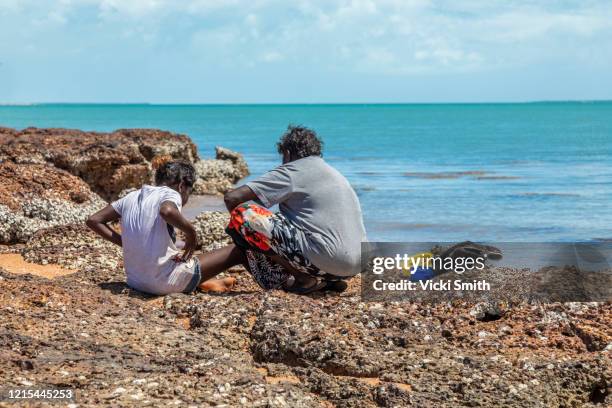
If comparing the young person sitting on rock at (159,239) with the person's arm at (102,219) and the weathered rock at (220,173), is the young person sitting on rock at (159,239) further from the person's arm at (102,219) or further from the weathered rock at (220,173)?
the weathered rock at (220,173)

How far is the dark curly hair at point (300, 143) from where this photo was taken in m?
6.23

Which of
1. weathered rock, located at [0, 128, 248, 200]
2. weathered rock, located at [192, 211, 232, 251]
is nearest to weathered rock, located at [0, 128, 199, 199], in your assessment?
weathered rock, located at [0, 128, 248, 200]

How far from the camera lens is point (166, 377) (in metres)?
4.04

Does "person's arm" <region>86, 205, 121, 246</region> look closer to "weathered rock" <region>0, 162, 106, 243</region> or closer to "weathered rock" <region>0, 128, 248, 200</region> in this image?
"weathered rock" <region>0, 162, 106, 243</region>

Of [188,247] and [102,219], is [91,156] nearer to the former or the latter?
[102,219]

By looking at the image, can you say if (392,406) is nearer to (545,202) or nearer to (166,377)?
(166,377)

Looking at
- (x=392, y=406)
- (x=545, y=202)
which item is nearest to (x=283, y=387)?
(x=392, y=406)

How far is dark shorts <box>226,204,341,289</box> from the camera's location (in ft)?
19.9

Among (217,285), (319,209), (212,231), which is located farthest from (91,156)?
(319,209)

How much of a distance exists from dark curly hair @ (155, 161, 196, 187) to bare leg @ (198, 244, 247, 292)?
0.55 m

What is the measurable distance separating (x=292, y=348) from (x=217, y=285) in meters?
1.84

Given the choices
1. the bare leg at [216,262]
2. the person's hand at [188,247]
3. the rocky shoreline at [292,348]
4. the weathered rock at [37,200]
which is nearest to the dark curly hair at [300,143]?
the bare leg at [216,262]

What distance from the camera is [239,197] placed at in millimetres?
6141

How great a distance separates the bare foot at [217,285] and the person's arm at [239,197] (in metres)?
0.63
